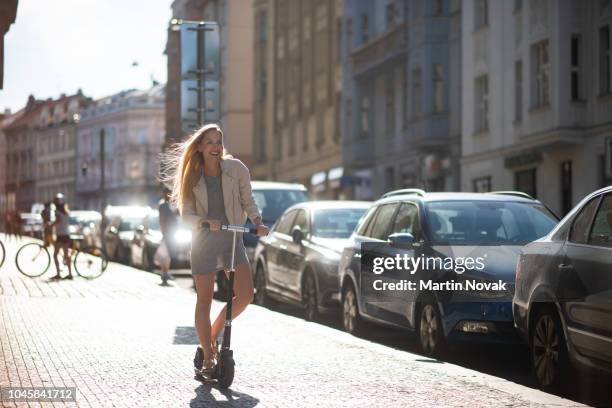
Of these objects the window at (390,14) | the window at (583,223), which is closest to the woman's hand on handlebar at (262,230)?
the window at (583,223)

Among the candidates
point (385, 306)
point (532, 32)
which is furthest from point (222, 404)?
point (532, 32)

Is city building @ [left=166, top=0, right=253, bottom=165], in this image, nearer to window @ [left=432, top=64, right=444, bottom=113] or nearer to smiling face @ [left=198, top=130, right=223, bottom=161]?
window @ [left=432, top=64, right=444, bottom=113]

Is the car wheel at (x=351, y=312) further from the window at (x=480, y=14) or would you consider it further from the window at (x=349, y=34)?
the window at (x=349, y=34)

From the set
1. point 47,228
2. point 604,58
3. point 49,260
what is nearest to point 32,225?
point 47,228

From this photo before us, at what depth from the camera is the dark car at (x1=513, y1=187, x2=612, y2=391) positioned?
848 centimetres

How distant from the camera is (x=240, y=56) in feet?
262

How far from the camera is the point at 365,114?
168 feet

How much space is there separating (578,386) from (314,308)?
685 centimetres

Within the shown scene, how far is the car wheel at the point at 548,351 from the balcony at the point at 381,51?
3461 centimetres

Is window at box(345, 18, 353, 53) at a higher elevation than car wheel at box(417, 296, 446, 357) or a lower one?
higher

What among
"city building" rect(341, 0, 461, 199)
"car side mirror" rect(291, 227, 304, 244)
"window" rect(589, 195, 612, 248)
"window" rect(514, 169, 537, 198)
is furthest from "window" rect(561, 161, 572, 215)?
"window" rect(589, 195, 612, 248)

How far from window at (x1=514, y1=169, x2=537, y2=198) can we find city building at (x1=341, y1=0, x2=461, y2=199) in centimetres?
460

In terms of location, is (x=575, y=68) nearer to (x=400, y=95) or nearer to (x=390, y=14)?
(x=400, y=95)

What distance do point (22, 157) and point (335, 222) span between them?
155 metres
